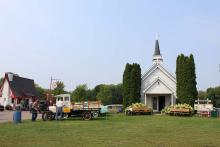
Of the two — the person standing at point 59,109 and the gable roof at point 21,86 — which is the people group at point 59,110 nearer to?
the person standing at point 59,109

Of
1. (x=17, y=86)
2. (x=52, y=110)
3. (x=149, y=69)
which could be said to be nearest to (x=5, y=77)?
(x=17, y=86)

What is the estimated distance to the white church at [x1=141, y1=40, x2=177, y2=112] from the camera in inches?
1869

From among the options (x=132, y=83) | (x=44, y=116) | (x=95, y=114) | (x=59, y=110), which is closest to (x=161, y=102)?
(x=132, y=83)

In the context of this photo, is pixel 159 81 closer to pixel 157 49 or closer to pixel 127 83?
pixel 127 83

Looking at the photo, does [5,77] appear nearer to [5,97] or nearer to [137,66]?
[5,97]

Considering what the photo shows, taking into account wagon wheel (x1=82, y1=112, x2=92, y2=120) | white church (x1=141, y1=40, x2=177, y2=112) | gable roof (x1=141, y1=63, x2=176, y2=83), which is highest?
gable roof (x1=141, y1=63, x2=176, y2=83)

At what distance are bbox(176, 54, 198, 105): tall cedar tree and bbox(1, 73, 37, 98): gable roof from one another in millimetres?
37478

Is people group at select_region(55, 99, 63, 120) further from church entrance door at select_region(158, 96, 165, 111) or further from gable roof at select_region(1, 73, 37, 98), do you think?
gable roof at select_region(1, 73, 37, 98)

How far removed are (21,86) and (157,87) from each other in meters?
37.8

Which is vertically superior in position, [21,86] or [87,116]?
[21,86]

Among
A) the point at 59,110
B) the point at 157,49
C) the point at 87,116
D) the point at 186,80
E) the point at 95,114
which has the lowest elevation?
the point at 87,116

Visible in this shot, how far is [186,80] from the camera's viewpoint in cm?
4481

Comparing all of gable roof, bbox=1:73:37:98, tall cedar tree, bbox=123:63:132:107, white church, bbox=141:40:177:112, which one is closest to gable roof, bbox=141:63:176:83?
white church, bbox=141:40:177:112

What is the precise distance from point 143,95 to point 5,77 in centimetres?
3437
